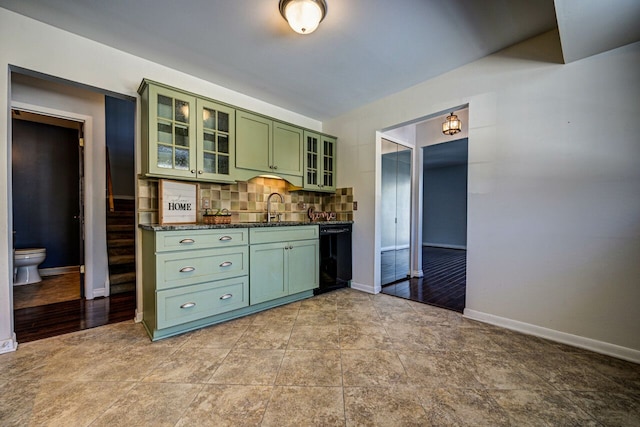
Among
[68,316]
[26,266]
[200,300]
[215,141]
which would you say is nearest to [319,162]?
[215,141]

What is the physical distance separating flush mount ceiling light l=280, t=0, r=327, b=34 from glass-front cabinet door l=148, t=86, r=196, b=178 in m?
1.24

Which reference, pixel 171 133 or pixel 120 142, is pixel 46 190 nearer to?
pixel 120 142

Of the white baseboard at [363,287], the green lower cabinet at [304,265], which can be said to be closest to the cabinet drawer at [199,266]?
the green lower cabinet at [304,265]

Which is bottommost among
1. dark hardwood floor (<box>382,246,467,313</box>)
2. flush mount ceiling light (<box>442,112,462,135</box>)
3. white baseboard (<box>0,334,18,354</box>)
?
dark hardwood floor (<box>382,246,467,313</box>)

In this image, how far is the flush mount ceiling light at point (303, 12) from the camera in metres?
1.64

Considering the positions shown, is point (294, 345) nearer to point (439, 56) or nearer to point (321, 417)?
point (321, 417)

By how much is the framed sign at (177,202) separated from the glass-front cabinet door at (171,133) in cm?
22

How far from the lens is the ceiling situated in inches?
69.4

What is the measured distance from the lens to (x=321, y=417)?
49.4 inches

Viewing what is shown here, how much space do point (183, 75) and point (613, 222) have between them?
154 inches

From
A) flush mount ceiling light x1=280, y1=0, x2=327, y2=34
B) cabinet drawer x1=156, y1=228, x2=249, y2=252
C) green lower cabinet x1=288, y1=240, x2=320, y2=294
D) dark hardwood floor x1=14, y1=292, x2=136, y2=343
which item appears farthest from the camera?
green lower cabinet x1=288, y1=240, x2=320, y2=294

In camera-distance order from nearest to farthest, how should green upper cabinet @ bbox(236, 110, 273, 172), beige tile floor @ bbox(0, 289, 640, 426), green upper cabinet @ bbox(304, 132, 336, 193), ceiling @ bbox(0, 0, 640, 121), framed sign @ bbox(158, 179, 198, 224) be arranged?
beige tile floor @ bbox(0, 289, 640, 426) < ceiling @ bbox(0, 0, 640, 121) < framed sign @ bbox(158, 179, 198, 224) < green upper cabinet @ bbox(236, 110, 273, 172) < green upper cabinet @ bbox(304, 132, 336, 193)

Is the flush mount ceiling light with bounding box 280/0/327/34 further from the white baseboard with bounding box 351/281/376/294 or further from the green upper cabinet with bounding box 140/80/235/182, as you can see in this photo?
the white baseboard with bounding box 351/281/376/294

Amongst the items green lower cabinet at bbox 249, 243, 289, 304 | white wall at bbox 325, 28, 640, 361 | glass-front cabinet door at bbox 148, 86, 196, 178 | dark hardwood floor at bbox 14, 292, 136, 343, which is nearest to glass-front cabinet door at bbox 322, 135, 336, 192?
green lower cabinet at bbox 249, 243, 289, 304
